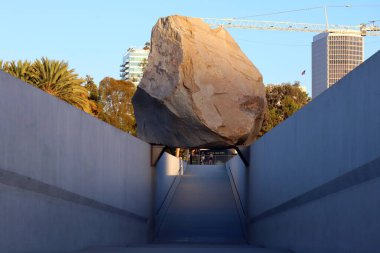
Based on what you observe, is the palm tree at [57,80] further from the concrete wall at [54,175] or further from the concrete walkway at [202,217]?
the concrete wall at [54,175]

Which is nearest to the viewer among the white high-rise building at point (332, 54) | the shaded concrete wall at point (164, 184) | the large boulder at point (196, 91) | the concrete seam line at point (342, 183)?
the concrete seam line at point (342, 183)

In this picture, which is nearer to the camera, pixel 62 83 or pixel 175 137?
pixel 175 137

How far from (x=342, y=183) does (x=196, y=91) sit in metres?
9.95

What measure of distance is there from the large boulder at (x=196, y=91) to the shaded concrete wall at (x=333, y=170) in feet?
14.6

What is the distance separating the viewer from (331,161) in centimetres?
880

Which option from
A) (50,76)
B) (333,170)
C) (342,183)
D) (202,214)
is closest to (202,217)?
(202,214)

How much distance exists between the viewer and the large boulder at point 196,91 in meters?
18.0

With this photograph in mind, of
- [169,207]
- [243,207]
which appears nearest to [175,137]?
[243,207]

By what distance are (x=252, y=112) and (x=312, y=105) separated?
342 inches

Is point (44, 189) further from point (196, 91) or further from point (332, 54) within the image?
point (332, 54)

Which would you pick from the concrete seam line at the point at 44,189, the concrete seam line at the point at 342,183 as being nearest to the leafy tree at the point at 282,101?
the concrete seam line at the point at 44,189

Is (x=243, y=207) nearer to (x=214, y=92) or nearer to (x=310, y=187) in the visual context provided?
(x=214, y=92)

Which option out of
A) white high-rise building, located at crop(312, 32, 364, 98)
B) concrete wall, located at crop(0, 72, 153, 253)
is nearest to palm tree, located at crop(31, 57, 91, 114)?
concrete wall, located at crop(0, 72, 153, 253)

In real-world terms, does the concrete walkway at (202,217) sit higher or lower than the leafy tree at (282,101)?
lower
